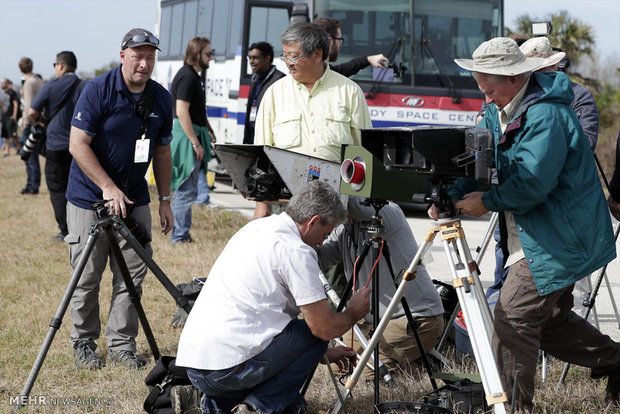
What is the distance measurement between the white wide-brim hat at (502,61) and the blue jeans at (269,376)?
1463 mm

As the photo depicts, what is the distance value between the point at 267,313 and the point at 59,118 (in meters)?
5.62

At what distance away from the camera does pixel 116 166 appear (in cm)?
541

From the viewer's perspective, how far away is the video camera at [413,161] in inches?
144

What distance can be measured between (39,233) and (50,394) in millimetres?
6116

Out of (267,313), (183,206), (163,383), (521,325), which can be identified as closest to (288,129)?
(267,313)

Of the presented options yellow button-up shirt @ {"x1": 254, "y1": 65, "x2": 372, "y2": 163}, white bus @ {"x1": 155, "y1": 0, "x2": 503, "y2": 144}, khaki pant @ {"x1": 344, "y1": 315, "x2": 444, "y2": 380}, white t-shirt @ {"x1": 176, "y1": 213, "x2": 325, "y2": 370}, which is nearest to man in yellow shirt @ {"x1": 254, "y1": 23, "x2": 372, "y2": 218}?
yellow button-up shirt @ {"x1": 254, "y1": 65, "x2": 372, "y2": 163}

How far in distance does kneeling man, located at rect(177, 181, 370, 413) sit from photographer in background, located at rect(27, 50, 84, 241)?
5.26m

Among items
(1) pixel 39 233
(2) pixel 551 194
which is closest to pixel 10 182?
(1) pixel 39 233

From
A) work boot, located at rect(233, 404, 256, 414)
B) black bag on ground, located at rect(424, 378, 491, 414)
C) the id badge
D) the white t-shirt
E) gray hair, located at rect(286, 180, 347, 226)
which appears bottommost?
work boot, located at rect(233, 404, 256, 414)

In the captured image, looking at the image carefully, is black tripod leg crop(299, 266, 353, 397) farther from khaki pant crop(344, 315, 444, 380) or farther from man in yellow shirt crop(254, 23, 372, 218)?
man in yellow shirt crop(254, 23, 372, 218)

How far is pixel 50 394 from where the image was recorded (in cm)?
490

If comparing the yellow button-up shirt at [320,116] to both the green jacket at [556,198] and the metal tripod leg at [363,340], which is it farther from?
the green jacket at [556,198]

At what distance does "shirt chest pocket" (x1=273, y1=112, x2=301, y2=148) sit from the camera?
17.7ft

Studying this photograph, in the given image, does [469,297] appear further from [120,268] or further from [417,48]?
[417,48]
